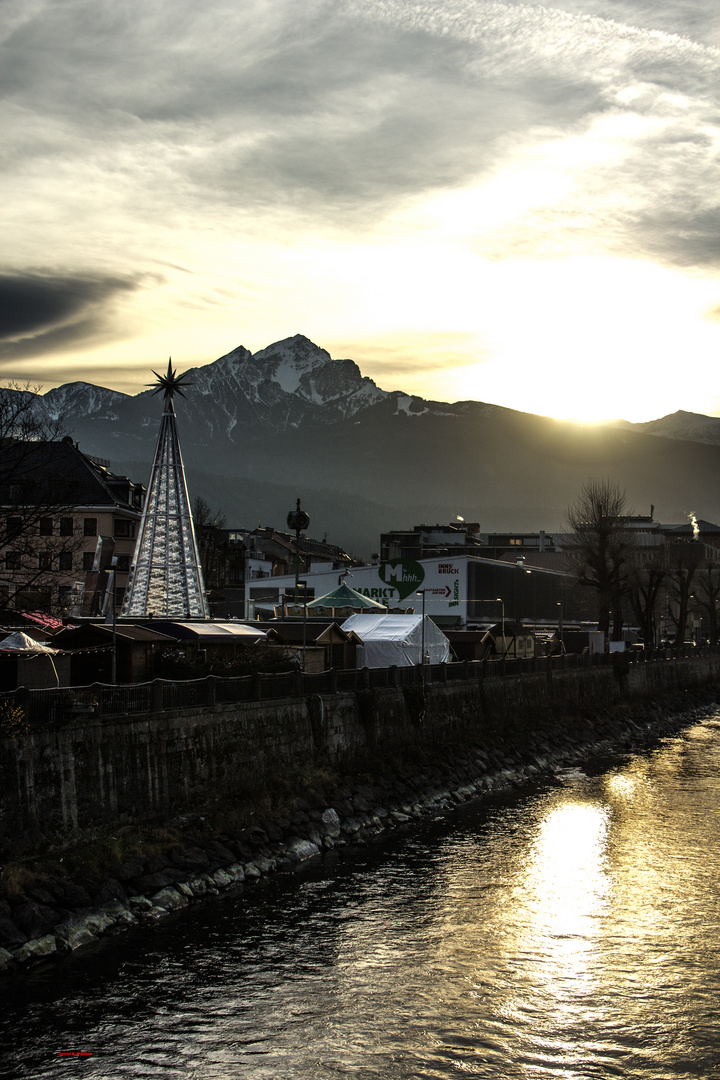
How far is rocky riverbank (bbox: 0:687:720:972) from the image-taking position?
70.3 ft

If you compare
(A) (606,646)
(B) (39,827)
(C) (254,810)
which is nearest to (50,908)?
(B) (39,827)

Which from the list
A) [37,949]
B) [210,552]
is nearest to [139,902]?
[37,949]

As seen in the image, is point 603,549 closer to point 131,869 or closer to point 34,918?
point 131,869

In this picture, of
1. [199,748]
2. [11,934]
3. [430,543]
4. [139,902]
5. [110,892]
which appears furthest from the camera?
[430,543]

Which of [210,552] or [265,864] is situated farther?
[210,552]

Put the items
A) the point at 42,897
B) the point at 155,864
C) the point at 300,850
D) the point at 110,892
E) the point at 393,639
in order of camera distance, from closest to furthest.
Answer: the point at 42,897 < the point at 110,892 < the point at 155,864 < the point at 300,850 < the point at 393,639

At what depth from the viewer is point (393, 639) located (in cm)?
5106

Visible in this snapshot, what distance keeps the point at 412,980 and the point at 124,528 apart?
63.2 meters

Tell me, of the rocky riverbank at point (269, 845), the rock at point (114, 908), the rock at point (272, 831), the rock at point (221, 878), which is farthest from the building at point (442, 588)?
the rock at point (114, 908)

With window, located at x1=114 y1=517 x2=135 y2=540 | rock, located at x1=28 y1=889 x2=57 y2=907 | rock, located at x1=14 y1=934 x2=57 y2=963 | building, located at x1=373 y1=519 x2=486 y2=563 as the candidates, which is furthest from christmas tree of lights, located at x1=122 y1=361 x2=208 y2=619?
building, located at x1=373 y1=519 x2=486 y2=563

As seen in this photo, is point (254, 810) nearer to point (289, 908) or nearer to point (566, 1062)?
point (289, 908)

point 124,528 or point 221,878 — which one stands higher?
point 124,528

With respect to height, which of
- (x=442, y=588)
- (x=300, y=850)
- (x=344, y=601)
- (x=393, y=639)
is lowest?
(x=300, y=850)

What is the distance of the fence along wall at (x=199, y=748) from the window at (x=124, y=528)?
125 feet
